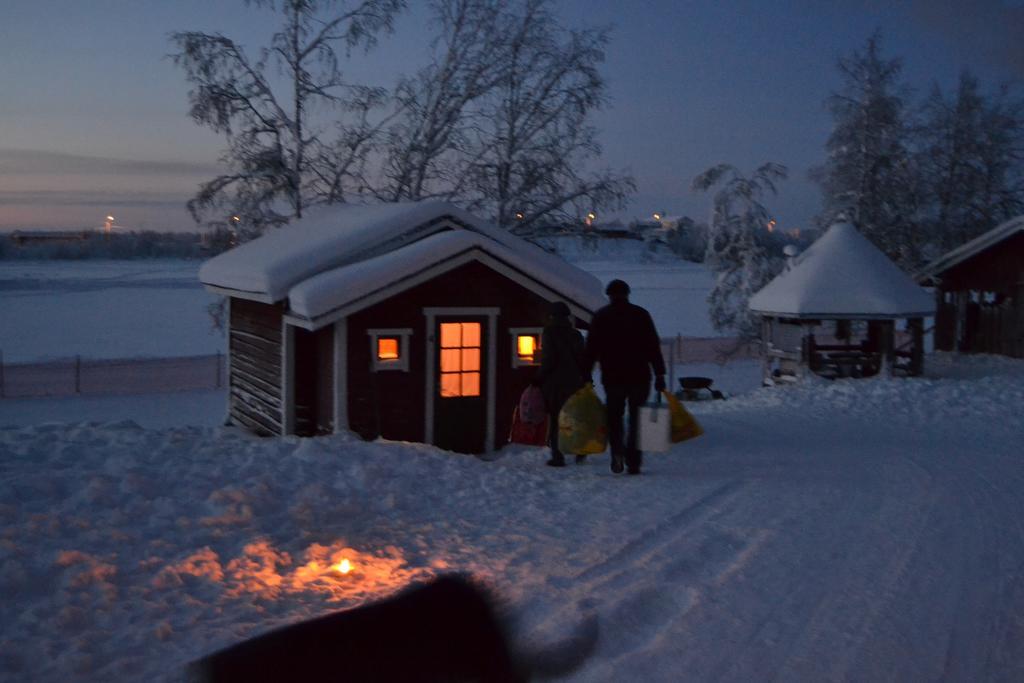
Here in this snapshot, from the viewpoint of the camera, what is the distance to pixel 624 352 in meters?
9.02

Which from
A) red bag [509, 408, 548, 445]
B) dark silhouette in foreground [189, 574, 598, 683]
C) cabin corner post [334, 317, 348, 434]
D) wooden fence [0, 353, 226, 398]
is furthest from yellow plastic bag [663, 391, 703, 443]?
wooden fence [0, 353, 226, 398]

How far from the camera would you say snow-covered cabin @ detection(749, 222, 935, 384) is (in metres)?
20.3

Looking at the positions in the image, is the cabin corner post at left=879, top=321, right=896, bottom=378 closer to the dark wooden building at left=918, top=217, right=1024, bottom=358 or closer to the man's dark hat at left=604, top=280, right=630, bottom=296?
the dark wooden building at left=918, top=217, right=1024, bottom=358

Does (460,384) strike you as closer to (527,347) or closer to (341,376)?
(527,347)

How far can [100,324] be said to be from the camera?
155ft

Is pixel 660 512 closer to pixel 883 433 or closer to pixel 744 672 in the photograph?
pixel 744 672

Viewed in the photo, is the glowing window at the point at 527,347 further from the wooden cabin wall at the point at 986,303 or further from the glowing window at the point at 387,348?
the wooden cabin wall at the point at 986,303

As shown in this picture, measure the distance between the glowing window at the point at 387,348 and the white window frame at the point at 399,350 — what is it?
0.04 m

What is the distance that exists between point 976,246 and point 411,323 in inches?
724

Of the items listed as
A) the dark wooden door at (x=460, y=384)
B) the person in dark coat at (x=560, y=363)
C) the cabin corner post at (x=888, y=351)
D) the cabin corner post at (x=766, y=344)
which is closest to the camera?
the person in dark coat at (x=560, y=363)

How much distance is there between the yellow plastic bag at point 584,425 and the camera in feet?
30.5

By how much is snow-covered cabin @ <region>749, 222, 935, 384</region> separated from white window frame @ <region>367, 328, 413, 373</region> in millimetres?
11144

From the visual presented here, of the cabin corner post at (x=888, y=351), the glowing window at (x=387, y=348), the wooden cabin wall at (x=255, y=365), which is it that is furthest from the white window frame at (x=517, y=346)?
the cabin corner post at (x=888, y=351)

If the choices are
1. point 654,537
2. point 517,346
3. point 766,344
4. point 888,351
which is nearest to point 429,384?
point 517,346
